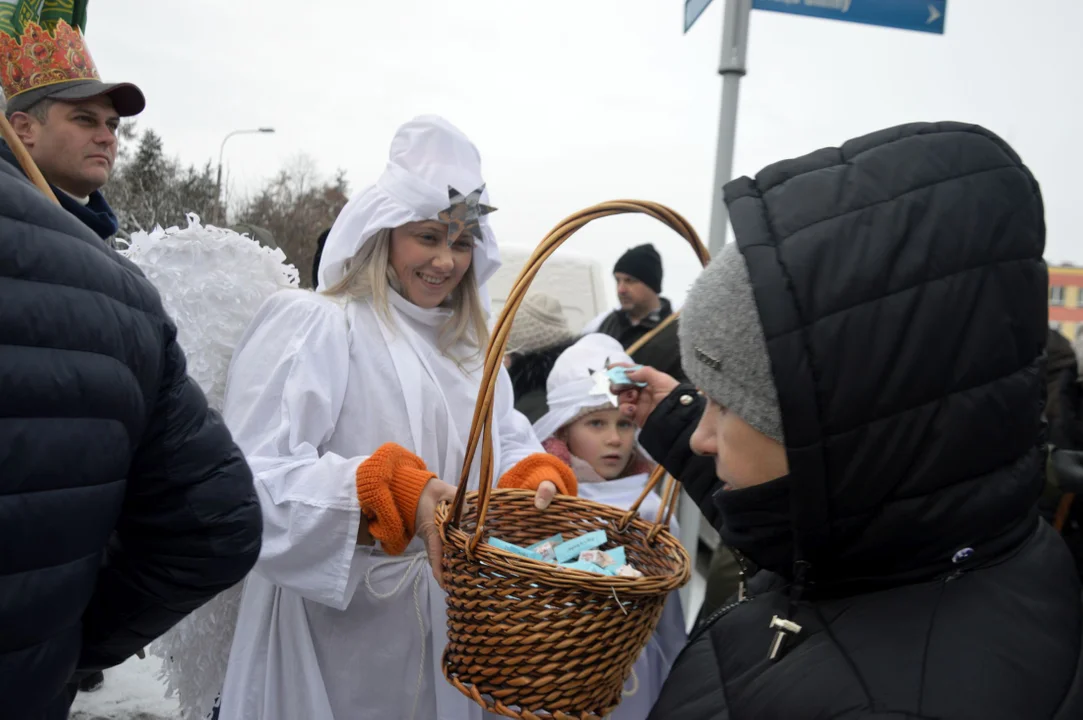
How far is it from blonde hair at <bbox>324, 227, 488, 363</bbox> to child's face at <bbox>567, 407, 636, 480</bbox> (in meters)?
0.96

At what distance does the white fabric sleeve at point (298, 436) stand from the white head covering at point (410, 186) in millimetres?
194

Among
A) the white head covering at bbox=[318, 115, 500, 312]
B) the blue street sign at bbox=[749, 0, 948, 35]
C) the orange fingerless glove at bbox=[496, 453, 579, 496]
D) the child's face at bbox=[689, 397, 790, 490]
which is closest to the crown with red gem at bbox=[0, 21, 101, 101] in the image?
the white head covering at bbox=[318, 115, 500, 312]

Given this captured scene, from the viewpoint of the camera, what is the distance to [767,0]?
2891 mm

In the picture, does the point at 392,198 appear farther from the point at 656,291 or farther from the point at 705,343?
the point at 656,291

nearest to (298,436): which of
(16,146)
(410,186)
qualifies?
(410,186)

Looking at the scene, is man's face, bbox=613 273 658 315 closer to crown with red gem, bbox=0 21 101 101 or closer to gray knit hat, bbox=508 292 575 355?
gray knit hat, bbox=508 292 575 355

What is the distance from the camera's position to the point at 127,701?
390 cm

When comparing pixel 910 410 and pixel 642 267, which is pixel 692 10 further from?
pixel 910 410

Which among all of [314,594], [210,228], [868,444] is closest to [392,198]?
[210,228]

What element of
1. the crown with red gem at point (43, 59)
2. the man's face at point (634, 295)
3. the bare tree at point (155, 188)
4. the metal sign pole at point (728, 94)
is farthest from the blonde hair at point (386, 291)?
the bare tree at point (155, 188)

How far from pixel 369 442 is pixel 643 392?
30.5 inches

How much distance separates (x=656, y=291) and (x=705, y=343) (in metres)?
4.40

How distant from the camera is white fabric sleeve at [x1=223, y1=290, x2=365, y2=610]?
6.44ft

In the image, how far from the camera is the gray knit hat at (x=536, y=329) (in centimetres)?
406
